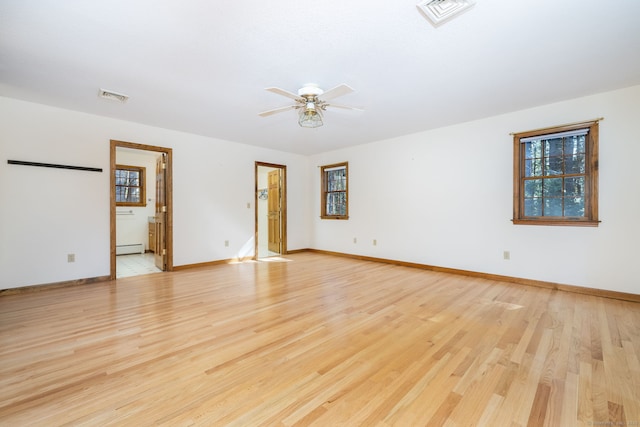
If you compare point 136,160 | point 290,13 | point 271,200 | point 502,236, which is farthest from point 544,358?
point 136,160

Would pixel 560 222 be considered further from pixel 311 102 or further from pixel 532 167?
pixel 311 102

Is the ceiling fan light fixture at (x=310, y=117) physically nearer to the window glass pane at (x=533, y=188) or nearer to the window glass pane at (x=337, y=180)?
the window glass pane at (x=533, y=188)

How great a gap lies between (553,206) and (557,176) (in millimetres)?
412

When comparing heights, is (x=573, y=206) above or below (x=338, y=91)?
below

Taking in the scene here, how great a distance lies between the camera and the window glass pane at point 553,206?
3.79 m

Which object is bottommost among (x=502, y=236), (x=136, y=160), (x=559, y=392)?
(x=559, y=392)

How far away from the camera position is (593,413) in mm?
1457

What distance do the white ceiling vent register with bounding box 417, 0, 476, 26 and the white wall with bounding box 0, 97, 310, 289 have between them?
14.9 ft

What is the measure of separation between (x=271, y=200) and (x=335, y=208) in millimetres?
1755

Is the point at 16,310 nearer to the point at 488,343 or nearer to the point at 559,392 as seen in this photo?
the point at 488,343

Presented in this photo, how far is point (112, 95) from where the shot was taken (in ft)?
11.2

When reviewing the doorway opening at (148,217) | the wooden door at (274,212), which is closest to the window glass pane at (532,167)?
the wooden door at (274,212)

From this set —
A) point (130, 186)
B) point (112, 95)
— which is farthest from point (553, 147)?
point (130, 186)

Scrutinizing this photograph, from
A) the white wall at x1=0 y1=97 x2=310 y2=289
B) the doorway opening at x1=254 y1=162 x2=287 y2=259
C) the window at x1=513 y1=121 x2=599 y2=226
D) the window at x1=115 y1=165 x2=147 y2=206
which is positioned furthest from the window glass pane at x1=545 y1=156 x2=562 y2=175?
the window at x1=115 y1=165 x2=147 y2=206
